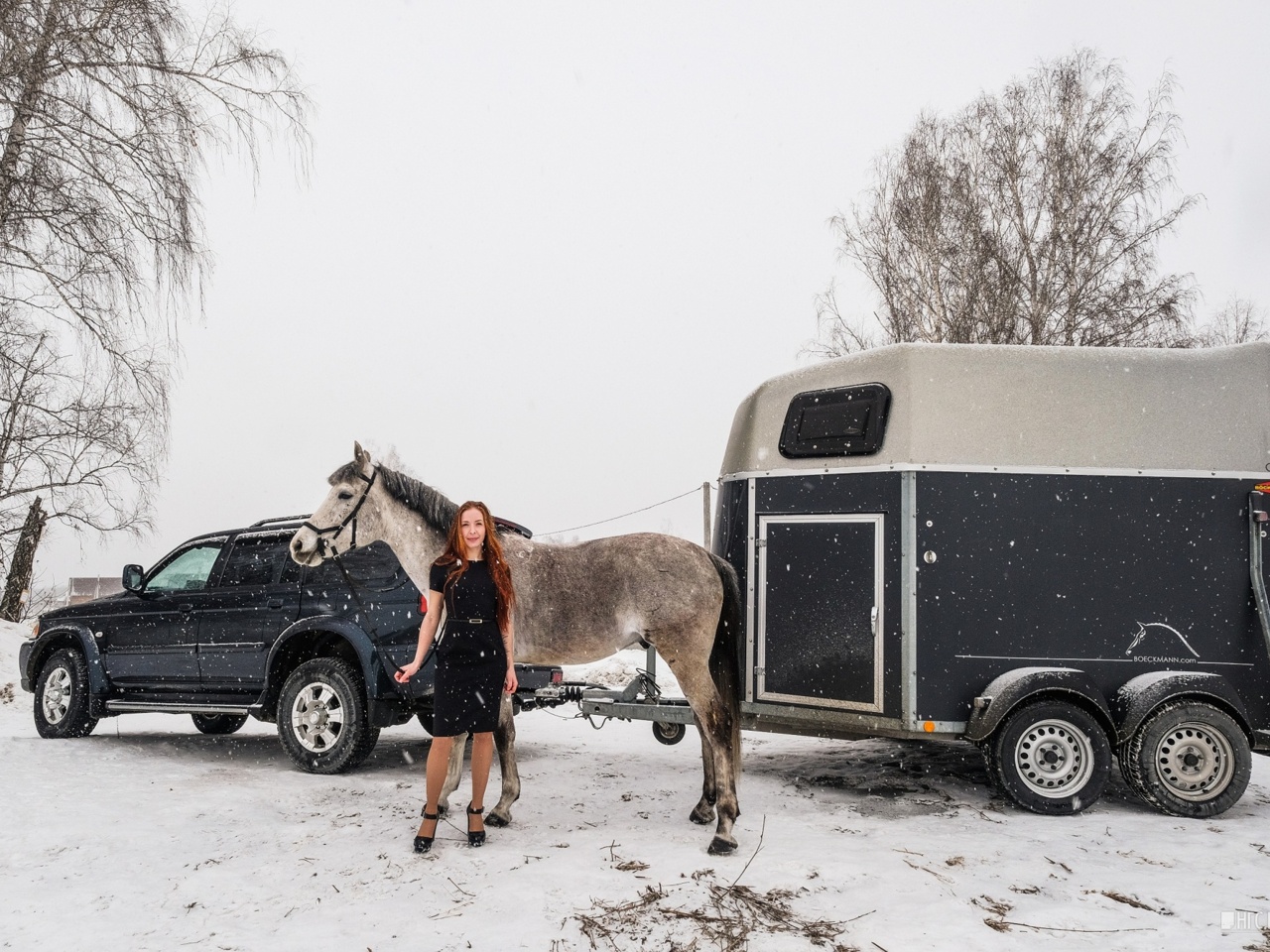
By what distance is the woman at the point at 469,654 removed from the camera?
4.54m

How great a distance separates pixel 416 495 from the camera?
17.9 feet

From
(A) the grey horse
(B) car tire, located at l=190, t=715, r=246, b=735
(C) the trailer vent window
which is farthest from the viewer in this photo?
(B) car tire, located at l=190, t=715, r=246, b=735

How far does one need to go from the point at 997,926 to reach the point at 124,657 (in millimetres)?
7397

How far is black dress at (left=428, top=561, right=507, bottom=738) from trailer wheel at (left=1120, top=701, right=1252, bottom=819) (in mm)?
4210

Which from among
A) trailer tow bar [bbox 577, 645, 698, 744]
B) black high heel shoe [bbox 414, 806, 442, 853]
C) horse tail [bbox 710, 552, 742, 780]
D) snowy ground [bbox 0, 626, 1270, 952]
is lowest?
snowy ground [bbox 0, 626, 1270, 952]

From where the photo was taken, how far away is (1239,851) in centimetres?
475

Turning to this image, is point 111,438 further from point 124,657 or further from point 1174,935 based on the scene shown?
point 1174,935

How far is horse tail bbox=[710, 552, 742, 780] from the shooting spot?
17.6 feet

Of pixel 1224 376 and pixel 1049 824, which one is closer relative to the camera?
pixel 1049 824

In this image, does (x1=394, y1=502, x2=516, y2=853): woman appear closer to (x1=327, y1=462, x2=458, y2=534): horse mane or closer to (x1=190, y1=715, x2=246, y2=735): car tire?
(x1=327, y1=462, x2=458, y2=534): horse mane

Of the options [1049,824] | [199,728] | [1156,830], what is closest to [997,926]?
[1049,824]

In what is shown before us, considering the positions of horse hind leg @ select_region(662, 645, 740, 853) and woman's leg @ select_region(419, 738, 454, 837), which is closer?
woman's leg @ select_region(419, 738, 454, 837)

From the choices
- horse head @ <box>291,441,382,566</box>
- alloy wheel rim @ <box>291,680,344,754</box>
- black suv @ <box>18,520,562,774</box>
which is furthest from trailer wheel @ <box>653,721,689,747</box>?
horse head @ <box>291,441,382,566</box>

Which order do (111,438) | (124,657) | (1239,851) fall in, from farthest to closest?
(111,438)
(124,657)
(1239,851)
